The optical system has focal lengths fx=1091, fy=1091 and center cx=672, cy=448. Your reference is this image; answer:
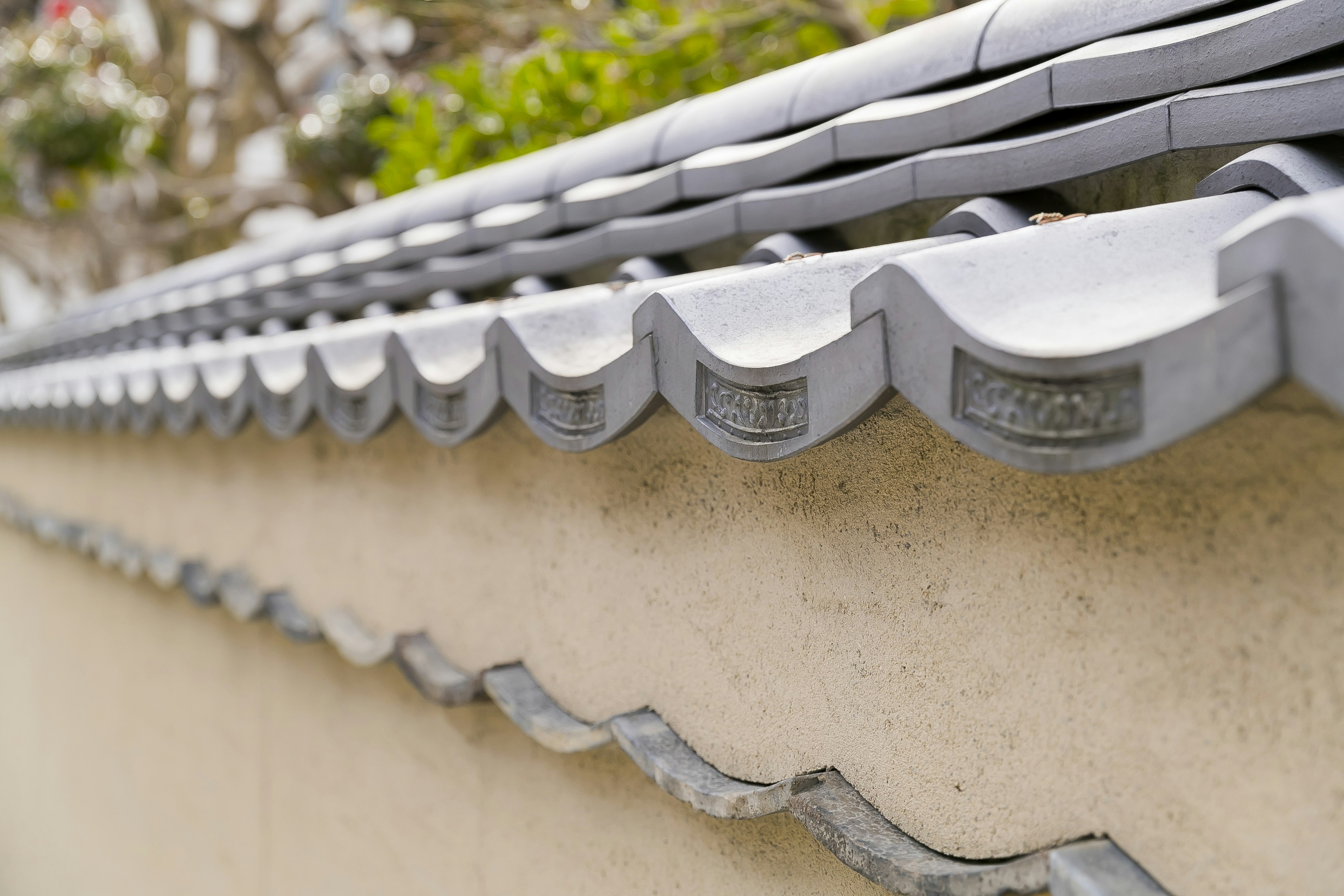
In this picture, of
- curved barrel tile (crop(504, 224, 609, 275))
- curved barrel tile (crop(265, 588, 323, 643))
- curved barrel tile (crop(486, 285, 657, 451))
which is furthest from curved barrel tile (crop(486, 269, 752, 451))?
curved barrel tile (crop(265, 588, 323, 643))

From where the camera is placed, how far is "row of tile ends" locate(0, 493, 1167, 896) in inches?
38.5

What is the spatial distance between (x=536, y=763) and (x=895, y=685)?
868 mm

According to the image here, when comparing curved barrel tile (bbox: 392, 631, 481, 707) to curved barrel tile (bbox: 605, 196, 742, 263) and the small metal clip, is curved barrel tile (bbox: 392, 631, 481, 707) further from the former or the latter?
the small metal clip

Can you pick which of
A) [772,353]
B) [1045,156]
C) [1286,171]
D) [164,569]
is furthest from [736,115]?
[164,569]

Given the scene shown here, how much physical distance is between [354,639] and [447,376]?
0.82 m

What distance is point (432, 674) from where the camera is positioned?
1.98 metres

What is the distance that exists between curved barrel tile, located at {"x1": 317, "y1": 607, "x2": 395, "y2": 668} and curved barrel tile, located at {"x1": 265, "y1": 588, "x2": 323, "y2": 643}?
3 cm

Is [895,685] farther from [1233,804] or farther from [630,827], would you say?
[630,827]

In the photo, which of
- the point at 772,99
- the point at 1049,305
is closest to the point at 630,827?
the point at 1049,305

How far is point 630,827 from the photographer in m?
1.65

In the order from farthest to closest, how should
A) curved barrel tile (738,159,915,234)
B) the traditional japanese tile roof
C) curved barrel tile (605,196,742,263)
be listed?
curved barrel tile (605,196,742,263)
curved barrel tile (738,159,915,234)
the traditional japanese tile roof

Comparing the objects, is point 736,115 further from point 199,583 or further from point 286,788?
point 199,583

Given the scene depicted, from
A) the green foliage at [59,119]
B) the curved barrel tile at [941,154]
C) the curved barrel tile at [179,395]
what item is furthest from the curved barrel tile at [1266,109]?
the green foliage at [59,119]

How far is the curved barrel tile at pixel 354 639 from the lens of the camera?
216 centimetres
